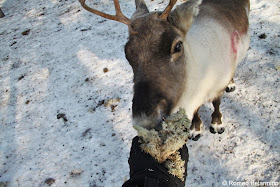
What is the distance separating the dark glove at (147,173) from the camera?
1.68 metres

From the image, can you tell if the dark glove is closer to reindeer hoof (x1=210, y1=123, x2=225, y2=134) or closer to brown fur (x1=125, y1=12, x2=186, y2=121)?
brown fur (x1=125, y1=12, x2=186, y2=121)

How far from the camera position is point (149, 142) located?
1714 millimetres

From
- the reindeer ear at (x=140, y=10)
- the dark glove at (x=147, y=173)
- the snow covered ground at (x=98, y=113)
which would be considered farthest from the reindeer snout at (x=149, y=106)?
the snow covered ground at (x=98, y=113)

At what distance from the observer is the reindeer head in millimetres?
1662

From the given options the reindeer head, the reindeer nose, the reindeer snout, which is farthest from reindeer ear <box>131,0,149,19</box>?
the reindeer nose

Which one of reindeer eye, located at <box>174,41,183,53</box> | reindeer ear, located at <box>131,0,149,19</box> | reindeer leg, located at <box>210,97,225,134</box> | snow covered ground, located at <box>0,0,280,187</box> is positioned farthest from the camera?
reindeer leg, located at <box>210,97,225,134</box>

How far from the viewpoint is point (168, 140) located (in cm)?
171

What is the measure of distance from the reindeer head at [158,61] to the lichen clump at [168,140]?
0.22 feet

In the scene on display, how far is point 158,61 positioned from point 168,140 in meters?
0.70

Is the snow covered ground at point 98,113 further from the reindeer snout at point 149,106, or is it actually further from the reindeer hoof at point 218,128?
the reindeer snout at point 149,106

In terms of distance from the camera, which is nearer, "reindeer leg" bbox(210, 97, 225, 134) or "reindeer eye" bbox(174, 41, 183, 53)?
"reindeer eye" bbox(174, 41, 183, 53)

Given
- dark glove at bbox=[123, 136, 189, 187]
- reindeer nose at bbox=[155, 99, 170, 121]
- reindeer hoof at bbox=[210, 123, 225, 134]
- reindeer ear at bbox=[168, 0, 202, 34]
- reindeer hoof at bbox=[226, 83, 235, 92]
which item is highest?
reindeer ear at bbox=[168, 0, 202, 34]

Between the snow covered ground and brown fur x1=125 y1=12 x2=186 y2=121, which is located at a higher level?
brown fur x1=125 y1=12 x2=186 y2=121

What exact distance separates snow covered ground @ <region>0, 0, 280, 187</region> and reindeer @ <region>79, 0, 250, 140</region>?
80cm
